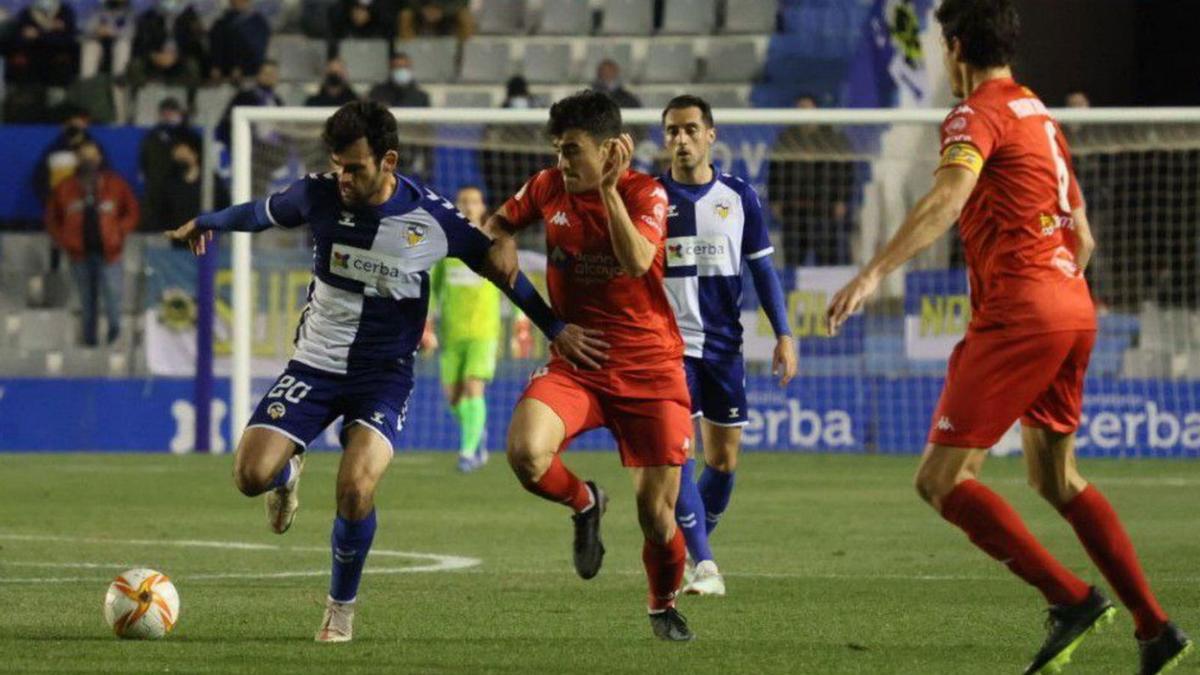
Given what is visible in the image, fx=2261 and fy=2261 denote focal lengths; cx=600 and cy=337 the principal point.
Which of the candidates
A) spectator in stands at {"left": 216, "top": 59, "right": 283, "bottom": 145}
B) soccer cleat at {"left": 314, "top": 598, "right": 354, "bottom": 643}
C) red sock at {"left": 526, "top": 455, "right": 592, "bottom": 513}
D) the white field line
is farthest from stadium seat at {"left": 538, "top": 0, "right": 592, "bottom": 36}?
soccer cleat at {"left": 314, "top": 598, "right": 354, "bottom": 643}

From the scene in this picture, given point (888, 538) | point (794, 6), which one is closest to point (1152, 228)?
point (794, 6)

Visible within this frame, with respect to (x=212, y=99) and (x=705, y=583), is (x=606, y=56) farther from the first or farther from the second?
(x=705, y=583)

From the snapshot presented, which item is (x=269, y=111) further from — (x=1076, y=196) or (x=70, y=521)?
(x=1076, y=196)

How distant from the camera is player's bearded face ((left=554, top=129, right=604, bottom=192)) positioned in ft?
25.5

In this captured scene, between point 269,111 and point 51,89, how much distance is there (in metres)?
7.38

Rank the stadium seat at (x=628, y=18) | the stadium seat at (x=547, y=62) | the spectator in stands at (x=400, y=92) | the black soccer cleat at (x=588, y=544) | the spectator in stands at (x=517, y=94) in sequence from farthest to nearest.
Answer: the stadium seat at (x=628, y=18) < the stadium seat at (x=547, y=62) < the spectator in stands at (x=400, y=92) < the spectator in stands at (x=517, y=94) < the black soccer cleat at (x=588, y=544)

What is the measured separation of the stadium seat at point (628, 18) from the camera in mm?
27172

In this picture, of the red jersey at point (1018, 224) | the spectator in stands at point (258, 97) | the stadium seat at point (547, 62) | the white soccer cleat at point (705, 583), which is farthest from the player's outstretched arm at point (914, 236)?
the stadium seat at point (547, 62)

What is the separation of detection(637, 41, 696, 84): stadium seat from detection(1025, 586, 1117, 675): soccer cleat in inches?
781

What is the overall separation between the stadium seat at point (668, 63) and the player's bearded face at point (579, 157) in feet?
60.7

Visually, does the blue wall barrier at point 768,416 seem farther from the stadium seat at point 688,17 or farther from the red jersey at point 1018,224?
the red jersey at point 1018,224

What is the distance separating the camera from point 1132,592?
22.7 ft

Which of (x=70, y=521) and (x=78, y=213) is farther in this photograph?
(x=78, y=213)

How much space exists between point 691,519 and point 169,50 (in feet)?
57.6
